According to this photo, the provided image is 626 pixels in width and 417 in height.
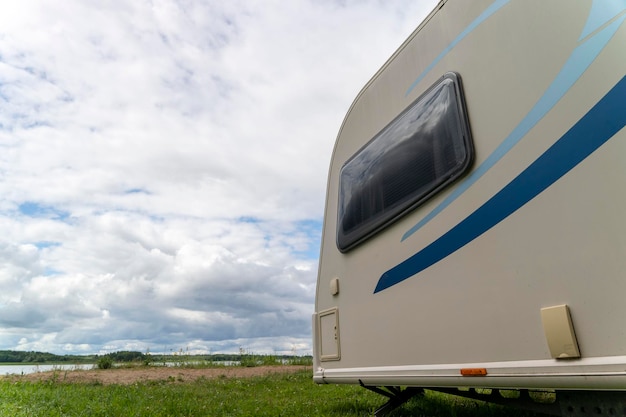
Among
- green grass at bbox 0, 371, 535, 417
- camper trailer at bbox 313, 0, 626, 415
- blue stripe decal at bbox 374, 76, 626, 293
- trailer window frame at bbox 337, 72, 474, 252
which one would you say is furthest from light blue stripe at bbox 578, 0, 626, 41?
green grass at bbox 0, 371, 535, 417

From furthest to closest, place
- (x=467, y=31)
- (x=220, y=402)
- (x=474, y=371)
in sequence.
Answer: (x=220, y=402) → (x=467, y=31) → (x=474, y=371)

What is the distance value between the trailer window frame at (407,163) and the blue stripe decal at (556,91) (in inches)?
4.6

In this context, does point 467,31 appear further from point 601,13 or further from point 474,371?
point 474,371

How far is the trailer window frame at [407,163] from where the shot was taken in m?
2.62

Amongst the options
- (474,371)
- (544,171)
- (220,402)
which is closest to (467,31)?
(544,171)

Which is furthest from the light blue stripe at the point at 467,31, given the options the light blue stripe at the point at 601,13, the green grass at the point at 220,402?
the green grass at the point at 220,402

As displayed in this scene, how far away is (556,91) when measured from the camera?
203 centimetres

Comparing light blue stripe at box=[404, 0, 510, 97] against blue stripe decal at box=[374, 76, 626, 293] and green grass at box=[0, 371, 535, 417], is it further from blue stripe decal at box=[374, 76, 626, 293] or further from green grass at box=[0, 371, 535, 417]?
green grass at box=[0, 371, 535, 417]

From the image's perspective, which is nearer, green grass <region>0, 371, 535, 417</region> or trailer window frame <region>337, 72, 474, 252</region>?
trailer window frame <region>337, 72, 474, 252</region>

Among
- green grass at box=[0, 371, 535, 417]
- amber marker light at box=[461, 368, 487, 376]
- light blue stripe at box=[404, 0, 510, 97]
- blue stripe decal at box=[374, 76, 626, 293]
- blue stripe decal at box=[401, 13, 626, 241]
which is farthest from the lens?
green grass at box=[0, 371, 535, 417]

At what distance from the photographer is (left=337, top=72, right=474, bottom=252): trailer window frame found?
2623mm

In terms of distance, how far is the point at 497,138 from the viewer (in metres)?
2.34

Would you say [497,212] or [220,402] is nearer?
[497,212]

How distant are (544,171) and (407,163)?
112 cm
